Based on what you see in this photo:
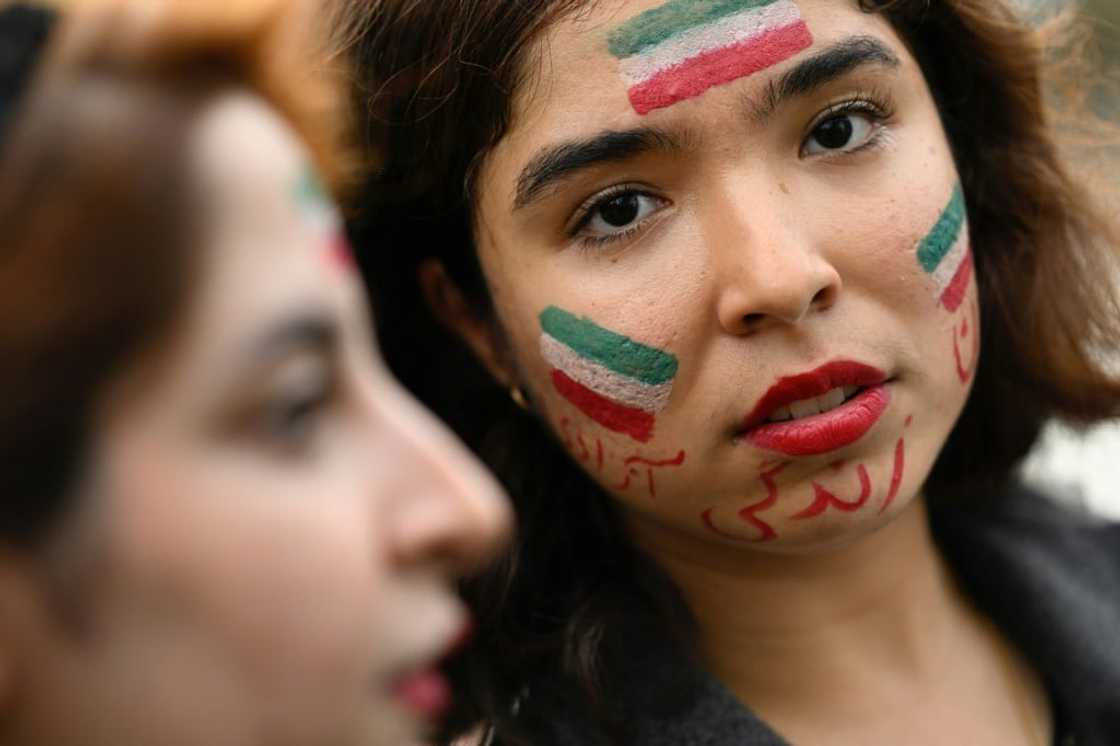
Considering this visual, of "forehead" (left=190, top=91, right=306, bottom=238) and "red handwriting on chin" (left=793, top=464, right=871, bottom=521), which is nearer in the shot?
"forehead" (left=190, top=91, right=306, bottom=238)

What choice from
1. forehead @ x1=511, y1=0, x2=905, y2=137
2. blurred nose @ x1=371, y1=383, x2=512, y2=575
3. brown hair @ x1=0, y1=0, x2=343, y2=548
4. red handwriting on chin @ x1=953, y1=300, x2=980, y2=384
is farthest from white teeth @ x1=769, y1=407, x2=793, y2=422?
brown hair @ x1=0, y1=0, x2=343, y2=548

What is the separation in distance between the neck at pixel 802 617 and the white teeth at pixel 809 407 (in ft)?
0.84

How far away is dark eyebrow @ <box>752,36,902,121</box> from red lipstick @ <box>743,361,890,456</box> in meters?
0.30

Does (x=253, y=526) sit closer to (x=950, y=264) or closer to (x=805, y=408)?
(x=805, y=408)

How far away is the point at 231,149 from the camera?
0.90 meters

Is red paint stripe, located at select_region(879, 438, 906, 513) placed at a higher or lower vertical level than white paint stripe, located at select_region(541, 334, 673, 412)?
lower

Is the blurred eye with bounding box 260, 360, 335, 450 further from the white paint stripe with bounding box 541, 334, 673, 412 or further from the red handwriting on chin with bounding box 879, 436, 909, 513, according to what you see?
the red handwriting on chin with bounding box 879, 436, 909, 513

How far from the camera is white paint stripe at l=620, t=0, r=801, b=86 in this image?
4.79ft

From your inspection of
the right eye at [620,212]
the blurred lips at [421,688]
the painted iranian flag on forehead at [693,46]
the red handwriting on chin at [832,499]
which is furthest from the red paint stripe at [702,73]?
the blurred lips at [421,688]

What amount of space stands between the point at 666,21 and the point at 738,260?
28 cm

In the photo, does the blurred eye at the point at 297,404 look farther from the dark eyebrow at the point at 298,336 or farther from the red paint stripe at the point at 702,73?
the red paint stripe at the point at 702,73

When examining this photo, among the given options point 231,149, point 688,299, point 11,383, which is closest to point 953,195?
point 688,299

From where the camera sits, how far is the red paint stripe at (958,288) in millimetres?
1571

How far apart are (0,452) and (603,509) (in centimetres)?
109
